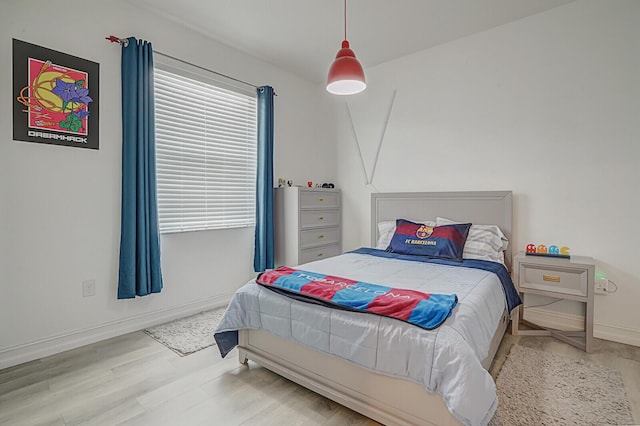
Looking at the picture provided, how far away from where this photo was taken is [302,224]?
145 inches

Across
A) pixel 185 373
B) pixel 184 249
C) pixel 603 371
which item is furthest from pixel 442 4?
pixel 185 373

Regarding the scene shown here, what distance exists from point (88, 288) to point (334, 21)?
9.98 feet

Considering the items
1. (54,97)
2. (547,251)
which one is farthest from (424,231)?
(54,97)

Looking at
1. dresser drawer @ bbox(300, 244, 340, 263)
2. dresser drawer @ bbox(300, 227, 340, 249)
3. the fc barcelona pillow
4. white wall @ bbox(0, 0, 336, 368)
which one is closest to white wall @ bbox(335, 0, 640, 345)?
the fc barcelona pillow

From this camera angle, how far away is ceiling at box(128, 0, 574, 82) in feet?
8.62

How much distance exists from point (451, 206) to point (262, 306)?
7.31ft

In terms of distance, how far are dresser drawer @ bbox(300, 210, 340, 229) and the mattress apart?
4.23 ft

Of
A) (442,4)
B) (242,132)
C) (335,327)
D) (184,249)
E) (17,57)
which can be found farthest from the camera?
(242,132)

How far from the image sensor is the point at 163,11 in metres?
2.75

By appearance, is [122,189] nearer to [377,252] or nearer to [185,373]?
[185,373]

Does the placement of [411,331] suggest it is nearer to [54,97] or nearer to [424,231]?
[424,231]

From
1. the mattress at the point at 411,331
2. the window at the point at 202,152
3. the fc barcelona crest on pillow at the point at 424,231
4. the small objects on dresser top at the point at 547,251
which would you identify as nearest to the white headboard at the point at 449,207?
the small objects on dresser top at the point at 547,251

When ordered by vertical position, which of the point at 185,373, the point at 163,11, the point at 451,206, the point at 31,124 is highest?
the point at 163,11

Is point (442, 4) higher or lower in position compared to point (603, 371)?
higher
